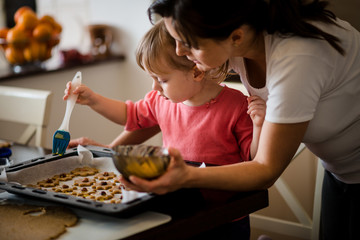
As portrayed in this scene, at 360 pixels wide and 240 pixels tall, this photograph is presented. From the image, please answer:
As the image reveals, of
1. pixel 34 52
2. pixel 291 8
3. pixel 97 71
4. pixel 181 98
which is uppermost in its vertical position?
pixel 291 8

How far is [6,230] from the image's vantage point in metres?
0.91

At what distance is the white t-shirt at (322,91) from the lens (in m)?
0.98

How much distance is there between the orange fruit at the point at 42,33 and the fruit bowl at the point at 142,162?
1.81 meters

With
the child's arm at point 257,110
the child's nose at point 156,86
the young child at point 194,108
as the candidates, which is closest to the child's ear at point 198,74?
the young child at point 194,108

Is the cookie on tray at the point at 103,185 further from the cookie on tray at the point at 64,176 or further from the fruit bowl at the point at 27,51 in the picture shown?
the fruit bowl at the point at 27,51

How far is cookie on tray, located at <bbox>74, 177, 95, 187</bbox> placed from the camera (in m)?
1.12

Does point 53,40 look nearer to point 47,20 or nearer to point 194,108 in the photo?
point 47,20

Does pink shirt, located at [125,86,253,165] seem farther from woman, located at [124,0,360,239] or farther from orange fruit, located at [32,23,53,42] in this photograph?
orange fruit, located at [32,23,53,42]

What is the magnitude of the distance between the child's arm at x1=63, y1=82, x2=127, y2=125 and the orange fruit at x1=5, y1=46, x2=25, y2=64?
1259mm

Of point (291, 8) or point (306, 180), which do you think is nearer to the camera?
point (291, 8)

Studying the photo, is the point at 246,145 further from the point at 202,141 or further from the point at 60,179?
the point at 60,179

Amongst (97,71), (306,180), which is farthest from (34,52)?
(306,180)

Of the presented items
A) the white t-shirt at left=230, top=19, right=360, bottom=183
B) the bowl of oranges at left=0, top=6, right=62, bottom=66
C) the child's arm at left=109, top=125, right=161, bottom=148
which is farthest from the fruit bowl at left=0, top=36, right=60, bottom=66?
the white t-shirt at left=230, top=19, right=360, bottom=183

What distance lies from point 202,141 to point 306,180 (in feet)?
4.23
